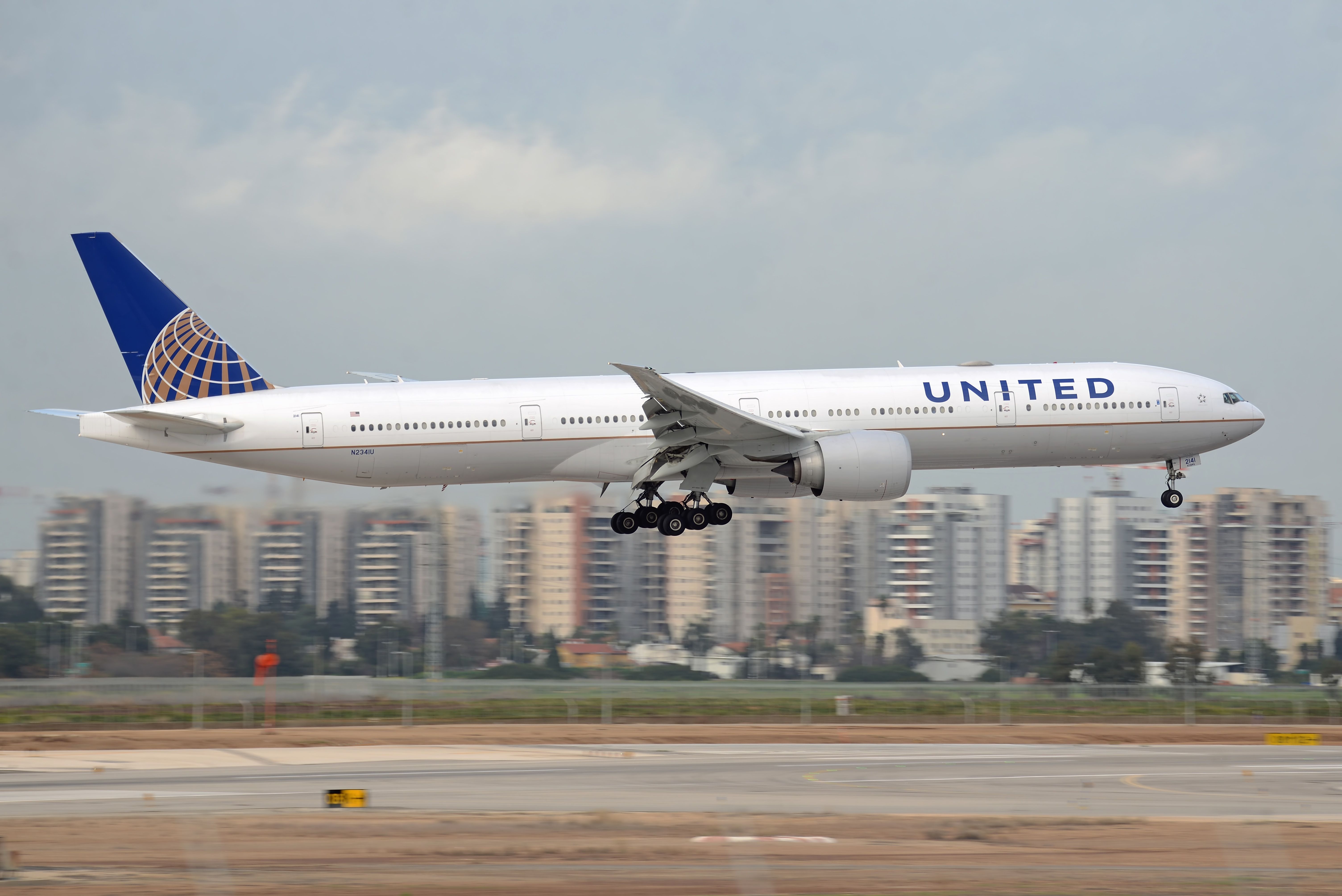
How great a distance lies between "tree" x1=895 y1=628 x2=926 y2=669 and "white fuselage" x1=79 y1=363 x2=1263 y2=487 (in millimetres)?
21077

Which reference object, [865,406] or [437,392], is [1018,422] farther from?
[437,392]

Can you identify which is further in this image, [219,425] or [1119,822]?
[219,425]

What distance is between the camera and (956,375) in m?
35.3

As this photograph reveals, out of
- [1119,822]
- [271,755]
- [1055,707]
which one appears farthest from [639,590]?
[1119,822]

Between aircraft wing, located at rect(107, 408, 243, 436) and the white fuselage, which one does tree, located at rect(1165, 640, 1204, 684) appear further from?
aircraft wing, located at rect(107, 408, 243, 436)

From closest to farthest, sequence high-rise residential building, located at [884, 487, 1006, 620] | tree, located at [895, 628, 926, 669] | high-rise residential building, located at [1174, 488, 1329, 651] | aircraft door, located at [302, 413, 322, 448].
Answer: aircraft door, located at [302, 413, 322, 448], tree, located at [895, 628, 926, 669], high-rise residential building, located at [884, 487, 1006, 620], high-rise residential building, located at [1174, 488, 1329, 651]

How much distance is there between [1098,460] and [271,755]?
21904 mm

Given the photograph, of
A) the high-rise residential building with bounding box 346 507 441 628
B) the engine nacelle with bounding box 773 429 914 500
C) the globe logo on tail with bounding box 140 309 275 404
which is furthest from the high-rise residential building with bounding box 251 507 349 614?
the engine nacelle with bounding box 773 429 914 500

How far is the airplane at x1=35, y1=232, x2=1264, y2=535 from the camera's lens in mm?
33500

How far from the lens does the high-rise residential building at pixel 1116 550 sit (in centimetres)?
8281

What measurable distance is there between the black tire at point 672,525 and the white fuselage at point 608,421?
1883 millimetres

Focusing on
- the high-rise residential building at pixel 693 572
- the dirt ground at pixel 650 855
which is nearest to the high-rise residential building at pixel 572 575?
the high-rise residential building at pixel 693 572

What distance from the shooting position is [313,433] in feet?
111

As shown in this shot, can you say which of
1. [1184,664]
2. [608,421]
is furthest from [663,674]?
[1184,664]
